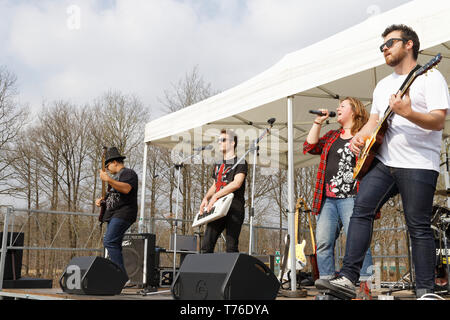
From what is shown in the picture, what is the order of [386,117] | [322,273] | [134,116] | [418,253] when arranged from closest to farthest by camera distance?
[418,253], [386,117], [322,273], [134,116]

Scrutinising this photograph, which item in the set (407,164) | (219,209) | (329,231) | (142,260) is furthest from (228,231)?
(407,164)

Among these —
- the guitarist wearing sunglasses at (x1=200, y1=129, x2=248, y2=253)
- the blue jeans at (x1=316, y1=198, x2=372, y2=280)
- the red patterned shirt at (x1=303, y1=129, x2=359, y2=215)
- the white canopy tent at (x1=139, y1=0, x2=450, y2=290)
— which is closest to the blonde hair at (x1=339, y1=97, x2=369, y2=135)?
the red patterned shirt at (x1=303, y1=129, x2=359, y2=215)

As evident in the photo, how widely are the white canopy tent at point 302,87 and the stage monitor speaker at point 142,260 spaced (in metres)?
0.87

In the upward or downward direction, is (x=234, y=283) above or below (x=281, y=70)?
below

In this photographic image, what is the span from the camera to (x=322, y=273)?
3.67 metres

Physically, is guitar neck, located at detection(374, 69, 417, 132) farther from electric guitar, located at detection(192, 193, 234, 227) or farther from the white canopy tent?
electric guitar, located at detection(192, 193, 234, 227)

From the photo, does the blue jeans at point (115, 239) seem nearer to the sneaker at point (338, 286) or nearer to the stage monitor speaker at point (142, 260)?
the stage monitor speaker at point (142, 260)

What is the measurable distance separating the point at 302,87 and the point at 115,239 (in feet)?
8.13

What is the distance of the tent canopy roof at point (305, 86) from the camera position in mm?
3564

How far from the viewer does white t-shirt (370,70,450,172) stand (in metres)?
2.29

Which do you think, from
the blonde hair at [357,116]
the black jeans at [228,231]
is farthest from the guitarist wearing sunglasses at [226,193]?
the blonde hair at [357,116]
